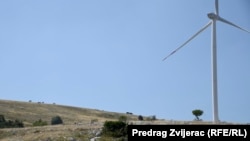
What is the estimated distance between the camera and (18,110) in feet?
463

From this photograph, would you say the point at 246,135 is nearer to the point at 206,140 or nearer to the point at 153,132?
the point at 206,140

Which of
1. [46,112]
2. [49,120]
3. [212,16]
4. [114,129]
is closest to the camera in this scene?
[212,16]

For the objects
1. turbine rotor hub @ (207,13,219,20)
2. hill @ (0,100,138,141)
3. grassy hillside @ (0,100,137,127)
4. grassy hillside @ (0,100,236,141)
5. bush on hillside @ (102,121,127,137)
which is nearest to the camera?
turbine rotor hub @ (207,13,219,20)

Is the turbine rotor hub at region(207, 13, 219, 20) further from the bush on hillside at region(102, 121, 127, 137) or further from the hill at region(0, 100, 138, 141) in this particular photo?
the hill at region(0, 100, 138, 141)

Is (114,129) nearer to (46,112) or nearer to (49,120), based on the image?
(49,120)

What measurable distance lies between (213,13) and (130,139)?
3518 centimetres

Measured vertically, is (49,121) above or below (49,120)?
below

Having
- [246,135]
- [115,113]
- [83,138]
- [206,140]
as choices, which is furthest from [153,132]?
[115,113]

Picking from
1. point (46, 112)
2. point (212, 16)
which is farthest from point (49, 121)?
point (212, 16)

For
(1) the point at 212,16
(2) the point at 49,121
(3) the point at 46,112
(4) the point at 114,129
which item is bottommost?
(4) the point at 114,129

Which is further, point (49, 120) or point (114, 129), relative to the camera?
point (49, 120)

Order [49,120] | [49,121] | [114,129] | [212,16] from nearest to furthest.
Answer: [212,16] < [114,129] < [49,121] < [49,120]

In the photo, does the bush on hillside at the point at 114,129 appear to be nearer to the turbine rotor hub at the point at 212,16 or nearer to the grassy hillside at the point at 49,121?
the grassy hillside at the point at 49,121

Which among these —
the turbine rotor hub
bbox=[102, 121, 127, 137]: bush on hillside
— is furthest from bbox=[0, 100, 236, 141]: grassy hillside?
the turbine rotor hub
